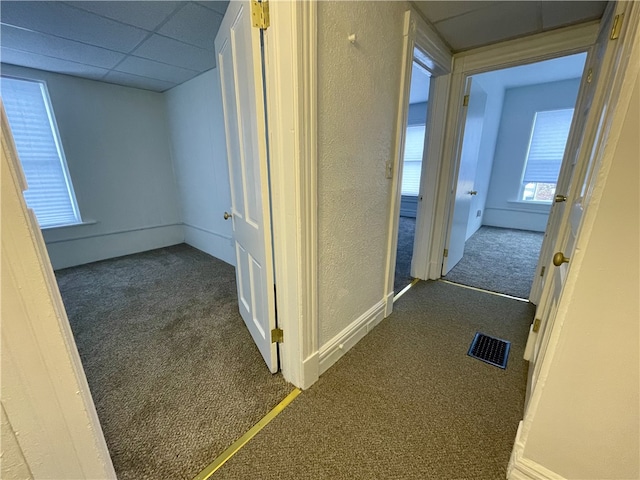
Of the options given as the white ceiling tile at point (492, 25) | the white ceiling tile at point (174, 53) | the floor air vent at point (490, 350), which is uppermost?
the white ceiling tile at point (174, 53)

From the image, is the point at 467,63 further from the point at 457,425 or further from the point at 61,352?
the point at 61,352

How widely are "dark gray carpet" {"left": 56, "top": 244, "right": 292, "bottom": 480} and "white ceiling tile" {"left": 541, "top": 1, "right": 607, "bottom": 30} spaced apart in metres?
2.73

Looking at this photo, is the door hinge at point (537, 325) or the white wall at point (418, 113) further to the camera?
the white wall at point (418, 113)

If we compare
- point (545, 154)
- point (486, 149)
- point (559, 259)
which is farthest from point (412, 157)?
point (559, 259)

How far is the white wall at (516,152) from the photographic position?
4211 mm

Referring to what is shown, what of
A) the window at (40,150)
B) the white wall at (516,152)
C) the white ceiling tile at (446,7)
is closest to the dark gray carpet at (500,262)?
the white wall at (516,152)

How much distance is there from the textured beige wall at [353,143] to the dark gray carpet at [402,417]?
1.01ft

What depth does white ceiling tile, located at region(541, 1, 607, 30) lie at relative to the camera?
154 centimetres

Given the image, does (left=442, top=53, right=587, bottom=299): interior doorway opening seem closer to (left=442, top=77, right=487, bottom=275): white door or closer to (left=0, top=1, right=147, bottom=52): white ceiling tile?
(left=442, top=77, right=487, bottom=275): white door

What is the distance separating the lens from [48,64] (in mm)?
2555

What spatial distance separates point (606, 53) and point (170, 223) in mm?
4618

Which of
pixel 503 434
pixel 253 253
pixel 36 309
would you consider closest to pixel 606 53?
pixel 503 434

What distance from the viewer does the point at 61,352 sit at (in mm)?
595

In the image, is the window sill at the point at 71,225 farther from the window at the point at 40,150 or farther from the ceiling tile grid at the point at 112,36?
the ceiling tile grid at the point at 112,36
